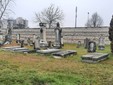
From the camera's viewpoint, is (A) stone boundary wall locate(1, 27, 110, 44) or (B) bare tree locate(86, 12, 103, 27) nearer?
(A) stone boundary wall locate(1, 27, 110, 44)

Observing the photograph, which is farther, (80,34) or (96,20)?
(96,20)

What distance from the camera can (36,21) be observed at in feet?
196

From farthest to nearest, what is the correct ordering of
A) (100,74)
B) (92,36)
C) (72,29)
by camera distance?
(72,29) → (92,36) → (100,74)

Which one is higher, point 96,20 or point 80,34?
point 96,20

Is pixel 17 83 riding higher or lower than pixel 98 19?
lower

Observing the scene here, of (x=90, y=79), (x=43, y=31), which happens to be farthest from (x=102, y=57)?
(x=43, y=31)

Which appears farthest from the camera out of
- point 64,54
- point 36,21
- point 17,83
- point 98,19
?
point 98,19

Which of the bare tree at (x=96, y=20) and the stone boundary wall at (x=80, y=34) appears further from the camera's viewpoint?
the bare tree at (x=96, y=20)

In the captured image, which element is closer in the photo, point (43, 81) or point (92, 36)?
point (43, 81)

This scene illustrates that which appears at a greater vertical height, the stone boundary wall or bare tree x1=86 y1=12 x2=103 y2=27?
bare tree x1=86 y1=12 x2=103 y2=27

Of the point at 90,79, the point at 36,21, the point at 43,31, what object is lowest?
the point at 90,79

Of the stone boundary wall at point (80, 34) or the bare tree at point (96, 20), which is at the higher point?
the bare tree at point (96, 20)

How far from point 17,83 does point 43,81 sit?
71 centimetres

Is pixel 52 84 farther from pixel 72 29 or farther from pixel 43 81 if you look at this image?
pixel 72 29
